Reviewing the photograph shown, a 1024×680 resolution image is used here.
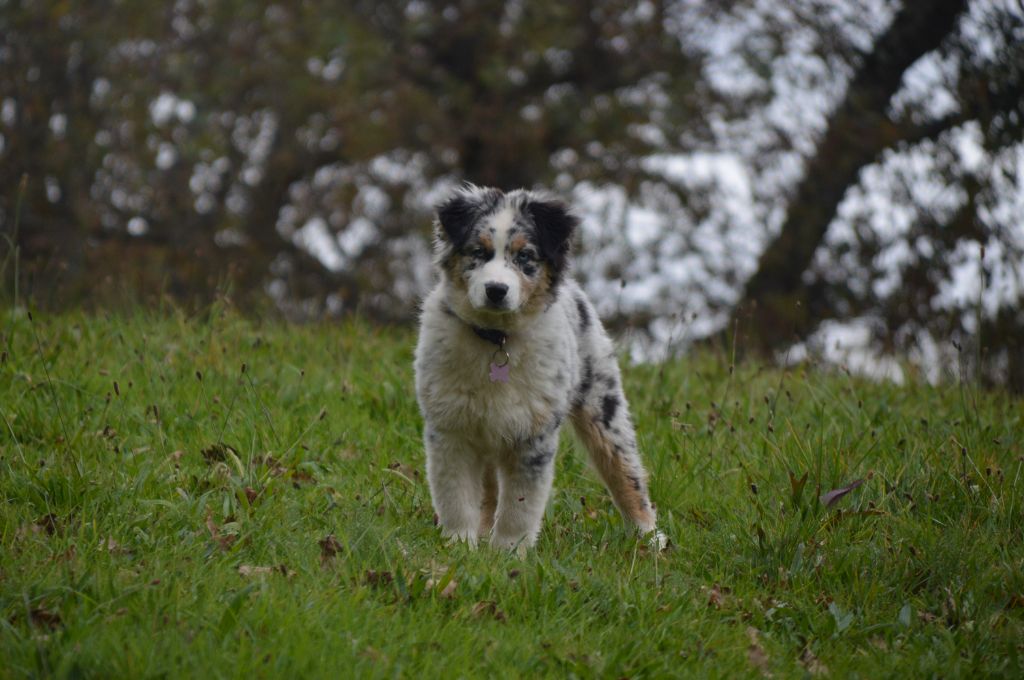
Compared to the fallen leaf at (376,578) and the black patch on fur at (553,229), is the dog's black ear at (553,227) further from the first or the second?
the fallen leaf at (376,578)

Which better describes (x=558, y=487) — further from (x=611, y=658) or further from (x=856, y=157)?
(x=856, y=157)

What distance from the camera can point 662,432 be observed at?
21.0ft

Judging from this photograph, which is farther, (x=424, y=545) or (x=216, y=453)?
(x=216, y=453)

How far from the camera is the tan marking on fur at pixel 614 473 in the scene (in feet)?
17.3

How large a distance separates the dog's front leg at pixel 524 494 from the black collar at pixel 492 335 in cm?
54

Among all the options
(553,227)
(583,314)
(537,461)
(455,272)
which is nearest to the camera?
Answer: (537,461)

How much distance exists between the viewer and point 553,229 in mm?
5219

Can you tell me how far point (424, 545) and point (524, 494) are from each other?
0.56m

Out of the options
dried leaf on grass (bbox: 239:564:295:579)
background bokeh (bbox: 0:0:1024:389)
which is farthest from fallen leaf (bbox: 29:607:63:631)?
background bokeh (bbox: 0:0:1024:389)

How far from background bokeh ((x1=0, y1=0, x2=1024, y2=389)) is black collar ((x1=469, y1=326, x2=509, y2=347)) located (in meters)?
6.29

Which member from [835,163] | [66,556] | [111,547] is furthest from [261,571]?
[835,163]

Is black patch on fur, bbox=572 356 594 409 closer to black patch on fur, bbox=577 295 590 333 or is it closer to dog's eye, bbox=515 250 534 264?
black patch on fur, bbox=577 295 590 333

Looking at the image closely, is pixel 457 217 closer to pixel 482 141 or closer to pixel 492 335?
pixel 492 335

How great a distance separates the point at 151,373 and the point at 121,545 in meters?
2.39
